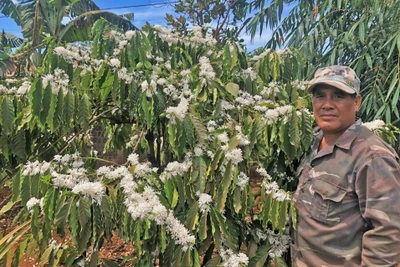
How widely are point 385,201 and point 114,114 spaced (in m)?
1.63

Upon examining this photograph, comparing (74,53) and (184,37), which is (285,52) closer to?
(184,37)

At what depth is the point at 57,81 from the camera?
176cm

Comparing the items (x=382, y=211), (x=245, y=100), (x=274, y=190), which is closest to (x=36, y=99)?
(x=245, y=100)

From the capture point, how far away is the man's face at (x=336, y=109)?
1.56 meters

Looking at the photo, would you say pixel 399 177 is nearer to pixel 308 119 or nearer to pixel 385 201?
pixel 385 201

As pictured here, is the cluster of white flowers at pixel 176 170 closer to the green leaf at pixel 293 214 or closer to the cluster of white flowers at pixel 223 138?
the cluster of white flowers at pixel 223 138

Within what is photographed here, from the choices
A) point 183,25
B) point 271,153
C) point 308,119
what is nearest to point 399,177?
point 308,119

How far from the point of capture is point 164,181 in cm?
165

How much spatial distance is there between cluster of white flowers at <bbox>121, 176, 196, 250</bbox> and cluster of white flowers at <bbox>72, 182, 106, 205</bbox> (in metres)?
0.11

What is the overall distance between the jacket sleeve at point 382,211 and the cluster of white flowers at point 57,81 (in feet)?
4.54

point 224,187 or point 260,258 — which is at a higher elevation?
point 224,187

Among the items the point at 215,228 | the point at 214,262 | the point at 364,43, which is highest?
the point at 364,43

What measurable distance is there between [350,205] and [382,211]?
0.45 ft

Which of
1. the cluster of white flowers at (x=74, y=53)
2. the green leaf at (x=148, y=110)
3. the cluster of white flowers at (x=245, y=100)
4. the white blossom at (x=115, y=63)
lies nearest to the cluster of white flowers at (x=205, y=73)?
the cluster of white flowers at (x=245, y=100)
